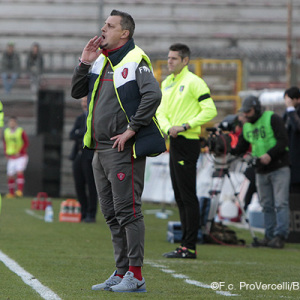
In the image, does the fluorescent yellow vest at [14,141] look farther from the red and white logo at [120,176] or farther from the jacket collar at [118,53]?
the red and white logo at [120,176]

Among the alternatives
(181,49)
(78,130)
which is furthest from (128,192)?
(78,130)

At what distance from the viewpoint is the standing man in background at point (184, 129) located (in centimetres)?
887

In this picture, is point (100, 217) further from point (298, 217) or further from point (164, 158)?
point (298, 217)

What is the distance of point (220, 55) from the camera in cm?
2297

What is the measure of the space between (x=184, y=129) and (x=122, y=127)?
2714mm

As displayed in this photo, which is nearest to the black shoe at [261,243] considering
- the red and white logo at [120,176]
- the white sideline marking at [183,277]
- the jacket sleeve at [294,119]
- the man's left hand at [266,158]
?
the man's left hand at [266,158]

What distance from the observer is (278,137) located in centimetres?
1060

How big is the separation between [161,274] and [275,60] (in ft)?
63.7

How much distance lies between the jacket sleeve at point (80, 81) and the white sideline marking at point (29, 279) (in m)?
1.44

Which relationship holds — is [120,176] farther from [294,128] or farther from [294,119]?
[294,128]

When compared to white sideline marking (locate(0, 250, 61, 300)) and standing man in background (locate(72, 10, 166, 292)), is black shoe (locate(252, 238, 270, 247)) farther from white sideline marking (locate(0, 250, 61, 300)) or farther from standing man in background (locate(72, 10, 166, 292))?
standing man in background (locate(72, 10, 166, 292))

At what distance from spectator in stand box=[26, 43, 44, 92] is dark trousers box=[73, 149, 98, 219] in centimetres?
1232

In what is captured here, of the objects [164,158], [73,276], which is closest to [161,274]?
[73,276]

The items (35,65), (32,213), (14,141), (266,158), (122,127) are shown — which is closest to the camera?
(122,127)
